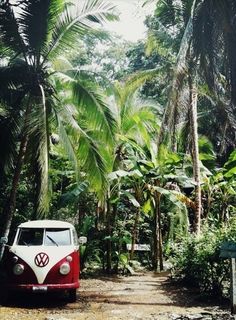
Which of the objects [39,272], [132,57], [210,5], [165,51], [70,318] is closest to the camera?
[70,318]

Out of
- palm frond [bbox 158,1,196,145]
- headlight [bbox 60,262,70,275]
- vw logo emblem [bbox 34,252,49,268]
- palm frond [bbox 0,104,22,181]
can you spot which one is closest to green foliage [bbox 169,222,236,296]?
palm frond [bbox 158,1,196,145]

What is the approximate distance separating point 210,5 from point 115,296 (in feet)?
22.8

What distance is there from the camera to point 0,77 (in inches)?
443

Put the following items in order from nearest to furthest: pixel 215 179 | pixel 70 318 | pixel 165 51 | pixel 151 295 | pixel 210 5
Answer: pixel 70 318
pixel 210 5
pixel 151 295
pixel 215 179
pixel 165 51

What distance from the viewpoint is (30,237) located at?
29.4ft

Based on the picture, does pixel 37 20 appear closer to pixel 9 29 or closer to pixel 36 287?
pixel 9 29

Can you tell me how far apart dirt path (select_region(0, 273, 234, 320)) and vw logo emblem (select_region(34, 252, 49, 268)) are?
84 centimetres

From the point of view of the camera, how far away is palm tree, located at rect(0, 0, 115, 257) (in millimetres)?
10680

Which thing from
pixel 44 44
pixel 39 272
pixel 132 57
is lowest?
pixel 39 272

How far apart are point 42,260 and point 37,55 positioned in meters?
5.62

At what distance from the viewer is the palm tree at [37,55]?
10680mm

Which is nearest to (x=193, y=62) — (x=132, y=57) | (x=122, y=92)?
(x=122, y=92)

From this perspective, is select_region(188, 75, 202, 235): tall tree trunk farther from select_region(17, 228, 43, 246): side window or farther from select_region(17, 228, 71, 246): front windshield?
select_region(17, 228, 43, 246): side window

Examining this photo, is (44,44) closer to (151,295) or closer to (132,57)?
(151,295)
